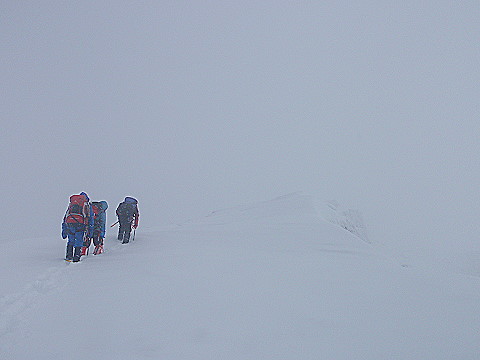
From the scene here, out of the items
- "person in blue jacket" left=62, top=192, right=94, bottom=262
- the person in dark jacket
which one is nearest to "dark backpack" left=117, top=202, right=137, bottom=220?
the person in dark jacket

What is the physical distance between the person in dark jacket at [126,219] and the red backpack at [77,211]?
261 centimetres

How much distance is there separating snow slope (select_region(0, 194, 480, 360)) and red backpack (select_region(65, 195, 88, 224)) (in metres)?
1.24

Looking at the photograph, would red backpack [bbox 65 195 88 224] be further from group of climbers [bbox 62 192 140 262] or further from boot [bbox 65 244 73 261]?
boot [bbox 65 244 73 261]

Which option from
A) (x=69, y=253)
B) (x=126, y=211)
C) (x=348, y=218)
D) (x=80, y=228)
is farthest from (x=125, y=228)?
(x=348, y=218)

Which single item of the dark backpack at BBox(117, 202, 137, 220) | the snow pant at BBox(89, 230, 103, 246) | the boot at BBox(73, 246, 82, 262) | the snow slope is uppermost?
the dark backpack at BBox(117, 202, 137, 220)

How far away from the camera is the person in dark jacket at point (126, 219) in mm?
12914

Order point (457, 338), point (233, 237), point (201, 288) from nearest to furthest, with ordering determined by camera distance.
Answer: point (457, 338) → point (201, 288) → point (233, 237)

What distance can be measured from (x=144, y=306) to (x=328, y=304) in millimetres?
3196

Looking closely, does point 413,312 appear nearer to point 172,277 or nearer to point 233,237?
Answer: point 172,277

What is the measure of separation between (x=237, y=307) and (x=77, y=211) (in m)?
6.65

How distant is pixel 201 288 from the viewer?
6773 millimetres

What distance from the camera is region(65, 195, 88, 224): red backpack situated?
10.2 metres

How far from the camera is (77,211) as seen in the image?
33.8 ft

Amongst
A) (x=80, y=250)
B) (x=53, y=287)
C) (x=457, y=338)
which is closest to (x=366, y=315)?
(x=457, y=338)
